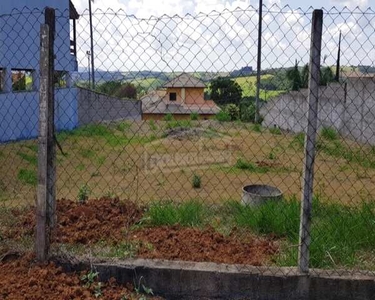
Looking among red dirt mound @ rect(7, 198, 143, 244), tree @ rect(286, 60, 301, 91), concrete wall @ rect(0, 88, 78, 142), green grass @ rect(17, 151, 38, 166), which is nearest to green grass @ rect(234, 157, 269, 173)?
green grass @ rect(17, 151, 38, 166)

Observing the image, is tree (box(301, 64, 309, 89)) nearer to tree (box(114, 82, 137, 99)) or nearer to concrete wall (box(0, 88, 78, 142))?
tree (box(114, 82, 137, 99))

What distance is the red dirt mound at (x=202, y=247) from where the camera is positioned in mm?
3270

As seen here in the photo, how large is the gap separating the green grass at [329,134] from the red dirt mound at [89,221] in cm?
1255

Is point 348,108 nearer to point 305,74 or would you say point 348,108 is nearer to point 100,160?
point 100,160

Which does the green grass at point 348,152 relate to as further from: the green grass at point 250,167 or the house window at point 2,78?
the house window at point 2,78

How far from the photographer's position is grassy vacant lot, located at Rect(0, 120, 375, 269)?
3.74m

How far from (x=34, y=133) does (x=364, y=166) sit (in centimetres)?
1012

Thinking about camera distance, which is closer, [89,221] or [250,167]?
[89,221]

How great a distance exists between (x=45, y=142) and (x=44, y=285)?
3.06 ft

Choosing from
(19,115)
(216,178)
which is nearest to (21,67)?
(19,115)

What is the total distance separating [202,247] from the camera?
3461 millimetres

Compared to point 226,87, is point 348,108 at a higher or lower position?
higher

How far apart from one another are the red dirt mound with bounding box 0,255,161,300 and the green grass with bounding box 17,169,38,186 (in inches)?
216

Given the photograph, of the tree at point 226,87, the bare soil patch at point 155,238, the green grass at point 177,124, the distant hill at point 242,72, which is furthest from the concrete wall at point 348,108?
the distant hill at point 242,72
